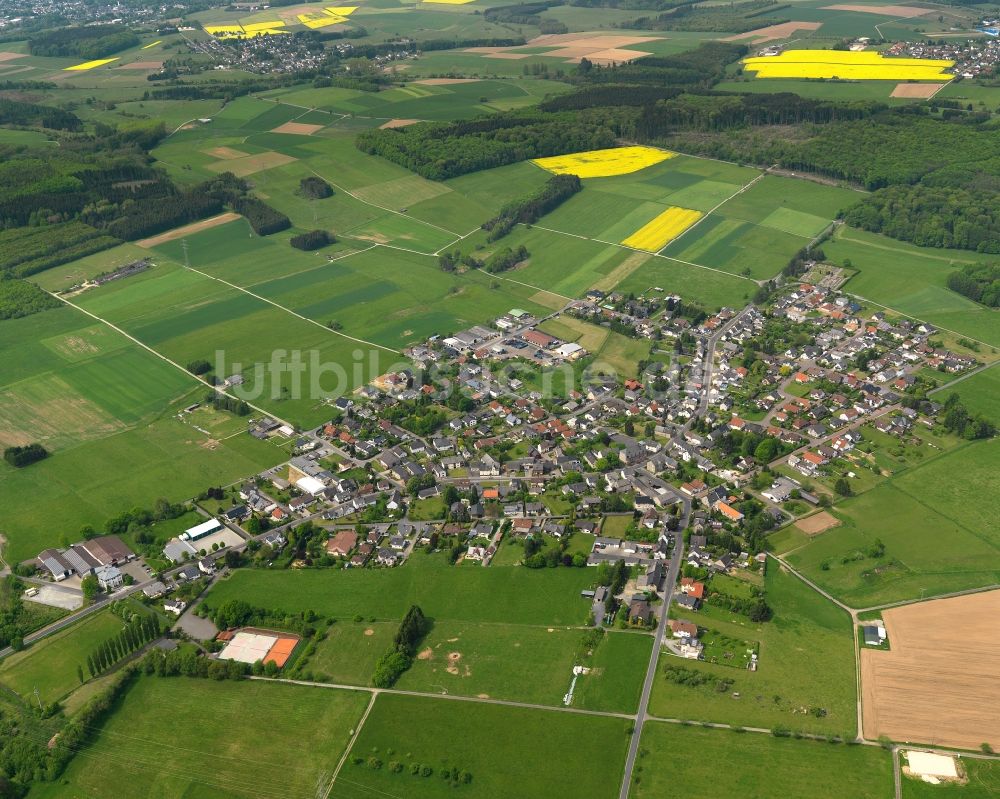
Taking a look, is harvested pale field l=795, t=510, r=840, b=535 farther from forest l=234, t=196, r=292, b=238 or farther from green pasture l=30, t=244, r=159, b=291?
green pasture l=30, t=244, r=159, b=291

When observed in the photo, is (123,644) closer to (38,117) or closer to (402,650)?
(402,650)

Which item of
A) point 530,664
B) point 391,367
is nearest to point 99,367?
point 391,367

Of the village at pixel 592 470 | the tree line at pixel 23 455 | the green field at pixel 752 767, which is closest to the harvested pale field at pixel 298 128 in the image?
the village at pixel 592 470

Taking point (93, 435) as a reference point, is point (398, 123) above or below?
above

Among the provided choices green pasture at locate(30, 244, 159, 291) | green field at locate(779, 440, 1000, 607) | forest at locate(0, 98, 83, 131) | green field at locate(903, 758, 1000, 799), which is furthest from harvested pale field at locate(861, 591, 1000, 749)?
forest at locate(0, 98, 83, 131)

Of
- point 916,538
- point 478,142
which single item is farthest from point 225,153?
point 916,538

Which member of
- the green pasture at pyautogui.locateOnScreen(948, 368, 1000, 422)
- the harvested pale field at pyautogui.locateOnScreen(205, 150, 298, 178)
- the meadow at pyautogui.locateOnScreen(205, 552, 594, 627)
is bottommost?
the green pasture at pyautogui.locateOnScreen(948, 368, 1000, 422)
